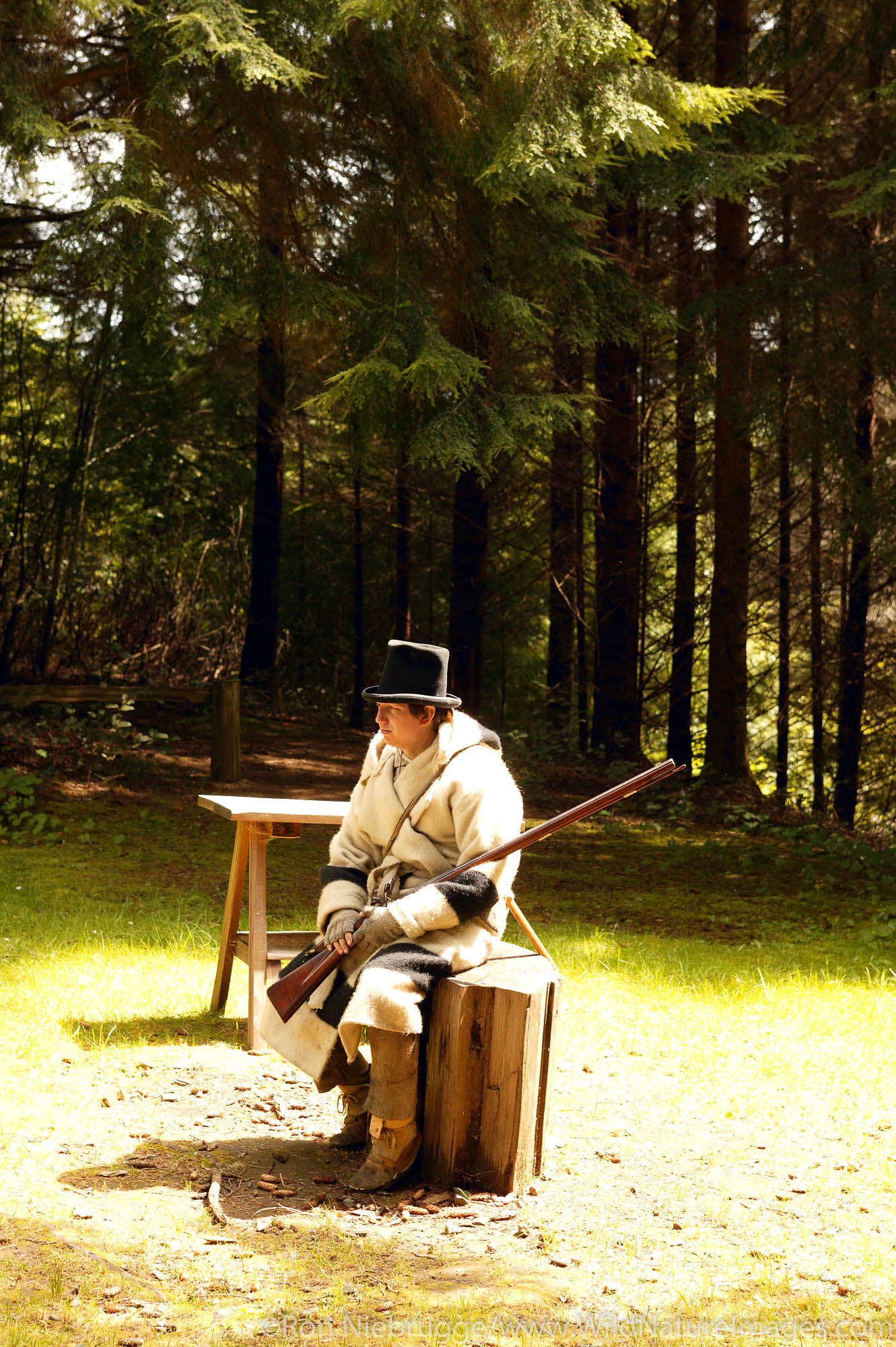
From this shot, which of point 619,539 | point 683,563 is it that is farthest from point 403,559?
point 683,563

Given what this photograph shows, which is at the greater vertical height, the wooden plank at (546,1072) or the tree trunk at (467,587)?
the tree trunk at (467,587)

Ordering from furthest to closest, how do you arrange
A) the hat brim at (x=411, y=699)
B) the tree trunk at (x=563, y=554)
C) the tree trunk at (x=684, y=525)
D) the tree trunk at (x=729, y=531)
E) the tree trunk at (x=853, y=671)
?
the tree trunk at (x=684, y=525), the tree trunk at (x=563, y=554), the tree trunk at (x=853, y=671), the tree trunk at (x=729, y=531), the hat brim at (x=411, y=699)

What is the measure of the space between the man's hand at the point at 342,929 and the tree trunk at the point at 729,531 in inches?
352

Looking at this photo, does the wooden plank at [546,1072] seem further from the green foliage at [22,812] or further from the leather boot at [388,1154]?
the green foliage at [22,812]

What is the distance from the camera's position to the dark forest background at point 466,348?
798 cm

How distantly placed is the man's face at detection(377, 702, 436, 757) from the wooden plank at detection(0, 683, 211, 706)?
7433mm

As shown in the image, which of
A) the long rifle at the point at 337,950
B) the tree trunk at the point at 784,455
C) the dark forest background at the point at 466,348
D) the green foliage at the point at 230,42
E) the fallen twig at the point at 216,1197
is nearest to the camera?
the fallen twig at the point at 216,1197

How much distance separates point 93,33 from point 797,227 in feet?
26.1

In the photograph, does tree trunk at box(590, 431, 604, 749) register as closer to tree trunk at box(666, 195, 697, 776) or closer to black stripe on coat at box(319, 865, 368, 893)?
tree trunk at box(666, 195, 697, 776)

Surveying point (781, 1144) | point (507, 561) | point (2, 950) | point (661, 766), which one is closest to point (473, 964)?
point (661, 766)

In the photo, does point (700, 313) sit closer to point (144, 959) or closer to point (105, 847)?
point (105, 847)

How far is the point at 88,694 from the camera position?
11.1m

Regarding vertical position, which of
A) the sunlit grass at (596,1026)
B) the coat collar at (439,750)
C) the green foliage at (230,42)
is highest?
the green foliage at (230,42)

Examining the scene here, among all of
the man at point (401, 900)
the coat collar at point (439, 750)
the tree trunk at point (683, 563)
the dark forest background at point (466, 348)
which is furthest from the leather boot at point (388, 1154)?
the tree trunk at point (683, 563)
